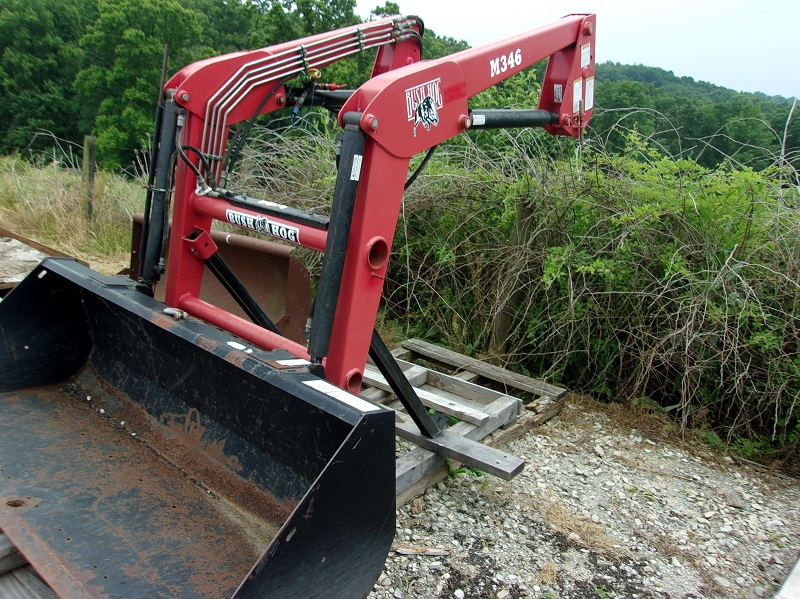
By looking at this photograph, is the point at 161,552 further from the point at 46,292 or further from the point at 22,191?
the point at 22,191

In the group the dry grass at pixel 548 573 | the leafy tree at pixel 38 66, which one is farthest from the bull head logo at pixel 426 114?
the leafy tree at pixel 38 66

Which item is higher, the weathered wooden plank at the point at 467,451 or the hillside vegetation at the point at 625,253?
the hillside vegetation at the point at 625,253

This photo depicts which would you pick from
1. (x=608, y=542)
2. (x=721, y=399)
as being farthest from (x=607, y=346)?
(x=608, y=542)

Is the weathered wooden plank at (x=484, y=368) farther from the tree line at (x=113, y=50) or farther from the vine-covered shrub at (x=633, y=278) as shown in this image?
the tree line at (x=113, y=50)

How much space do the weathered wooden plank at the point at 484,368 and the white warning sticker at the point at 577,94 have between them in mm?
1702

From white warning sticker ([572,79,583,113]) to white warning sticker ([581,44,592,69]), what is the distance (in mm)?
86

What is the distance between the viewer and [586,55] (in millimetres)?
3369

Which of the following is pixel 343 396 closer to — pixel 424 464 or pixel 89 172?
pixel 424 464

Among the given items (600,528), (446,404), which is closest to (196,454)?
(446,404)

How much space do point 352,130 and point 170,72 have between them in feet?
102

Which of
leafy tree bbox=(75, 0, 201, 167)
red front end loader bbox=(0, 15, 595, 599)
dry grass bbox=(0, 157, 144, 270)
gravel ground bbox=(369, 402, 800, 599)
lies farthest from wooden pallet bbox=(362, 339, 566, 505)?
leafy tree bbox=(75, 0, 201, 167)

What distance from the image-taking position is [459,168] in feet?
17.3

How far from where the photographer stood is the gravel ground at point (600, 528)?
2561 mm

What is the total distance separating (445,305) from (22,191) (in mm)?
5772
